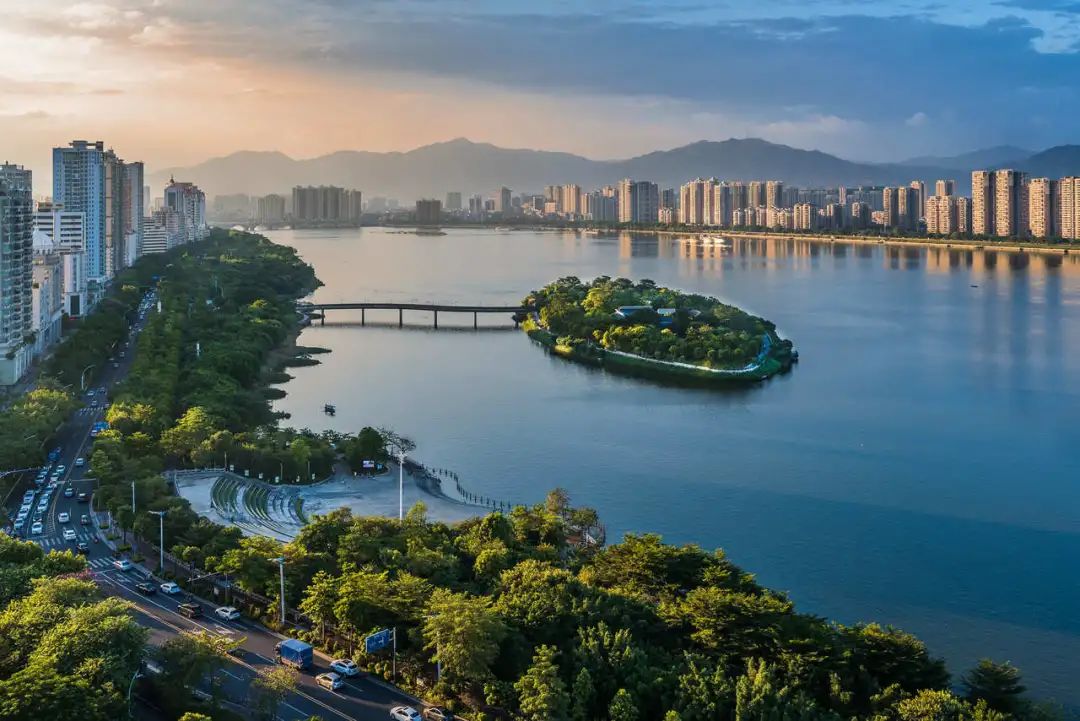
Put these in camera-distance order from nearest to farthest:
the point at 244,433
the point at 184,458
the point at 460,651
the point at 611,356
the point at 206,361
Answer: the point at 460,651
the point at 184,458
the point at 244,433
the point at 206,361
the point at 611,356

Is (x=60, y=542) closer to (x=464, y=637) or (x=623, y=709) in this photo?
(x=464, y=637)

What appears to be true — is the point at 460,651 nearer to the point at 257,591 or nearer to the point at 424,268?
the point at 257,591

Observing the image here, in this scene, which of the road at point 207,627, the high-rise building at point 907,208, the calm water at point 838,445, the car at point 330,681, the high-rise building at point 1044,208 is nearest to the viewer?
the road at point 207,627

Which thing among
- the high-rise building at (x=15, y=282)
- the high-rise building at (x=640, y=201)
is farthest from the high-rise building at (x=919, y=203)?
the high-rise building at (x=15, y=282)

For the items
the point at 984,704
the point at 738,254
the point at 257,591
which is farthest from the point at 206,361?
the point at 738,254

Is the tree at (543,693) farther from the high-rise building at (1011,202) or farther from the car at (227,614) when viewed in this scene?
the high-rise building at (1011,202)
